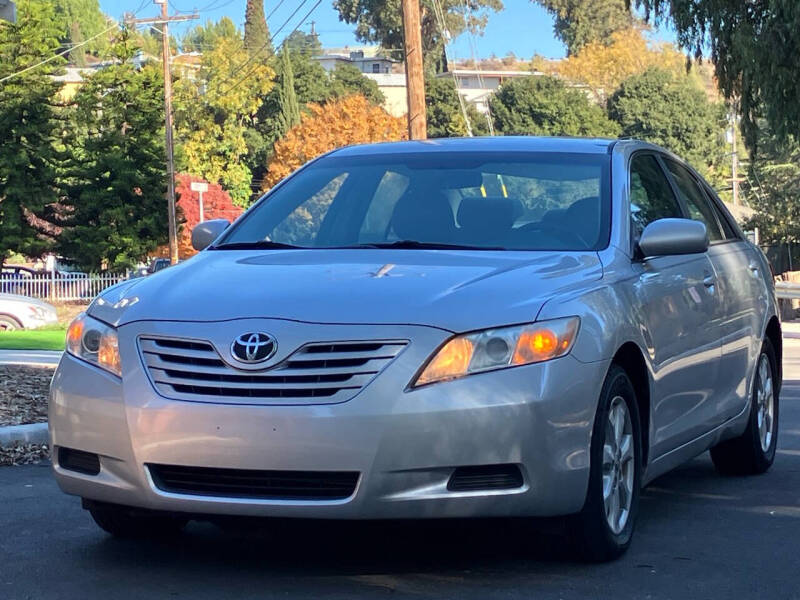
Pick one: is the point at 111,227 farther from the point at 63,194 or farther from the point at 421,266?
the point at 421,266

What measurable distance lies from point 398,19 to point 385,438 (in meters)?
94.8

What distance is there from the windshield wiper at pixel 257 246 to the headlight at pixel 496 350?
142 centimetres

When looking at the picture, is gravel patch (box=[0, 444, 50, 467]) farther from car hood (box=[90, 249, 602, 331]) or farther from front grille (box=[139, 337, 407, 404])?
front grille (box=[139, 337, 407, 404])

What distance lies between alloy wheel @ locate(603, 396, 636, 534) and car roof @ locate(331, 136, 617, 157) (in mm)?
1541

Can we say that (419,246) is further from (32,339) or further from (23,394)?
(32,339)

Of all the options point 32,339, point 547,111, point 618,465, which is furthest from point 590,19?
point 618,465

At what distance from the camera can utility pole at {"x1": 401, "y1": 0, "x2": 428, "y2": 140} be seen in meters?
22.4

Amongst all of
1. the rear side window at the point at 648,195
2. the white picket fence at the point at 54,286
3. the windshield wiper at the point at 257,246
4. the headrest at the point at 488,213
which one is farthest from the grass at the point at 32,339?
the headrest at the point at 488,213

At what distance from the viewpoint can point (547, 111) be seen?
78.6m

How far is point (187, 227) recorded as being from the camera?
181ft

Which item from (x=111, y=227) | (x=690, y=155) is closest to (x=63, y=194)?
(x=111, y=227)

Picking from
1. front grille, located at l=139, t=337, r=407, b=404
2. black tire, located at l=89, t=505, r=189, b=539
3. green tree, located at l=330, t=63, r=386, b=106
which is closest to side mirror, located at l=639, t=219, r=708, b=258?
front grille, located at l=139, t=337, r=407, b=404

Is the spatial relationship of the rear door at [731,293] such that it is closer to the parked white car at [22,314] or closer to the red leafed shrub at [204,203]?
the parked white car at [22,314]

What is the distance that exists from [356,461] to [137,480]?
791 mm
